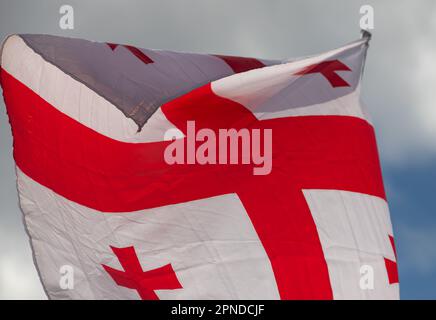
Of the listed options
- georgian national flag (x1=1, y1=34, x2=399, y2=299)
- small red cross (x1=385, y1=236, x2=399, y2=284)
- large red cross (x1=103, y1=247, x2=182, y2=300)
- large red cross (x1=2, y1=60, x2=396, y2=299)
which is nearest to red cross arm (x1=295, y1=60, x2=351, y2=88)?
georgian national flag (x1=1, y1=34, x2=399, y2=299)

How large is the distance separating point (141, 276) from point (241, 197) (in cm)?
113

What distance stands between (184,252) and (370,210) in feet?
4.91

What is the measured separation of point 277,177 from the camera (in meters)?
5.75

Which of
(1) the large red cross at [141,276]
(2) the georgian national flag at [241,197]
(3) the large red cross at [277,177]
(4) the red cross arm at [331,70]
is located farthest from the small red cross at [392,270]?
(1) the large red cross at [141,276]

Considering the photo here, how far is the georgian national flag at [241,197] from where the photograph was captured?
563cm

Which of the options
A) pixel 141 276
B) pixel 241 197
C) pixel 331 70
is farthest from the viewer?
pixel 141 276

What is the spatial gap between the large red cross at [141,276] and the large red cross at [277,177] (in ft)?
1.27

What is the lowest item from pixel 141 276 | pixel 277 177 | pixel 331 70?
pixel 141 276

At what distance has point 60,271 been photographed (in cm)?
698

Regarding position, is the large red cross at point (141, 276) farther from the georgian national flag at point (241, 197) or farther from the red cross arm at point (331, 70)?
the red cross arm at point (331, 70)

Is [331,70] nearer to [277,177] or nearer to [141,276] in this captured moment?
[277,177]

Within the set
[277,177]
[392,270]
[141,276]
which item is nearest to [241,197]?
[277,177]
